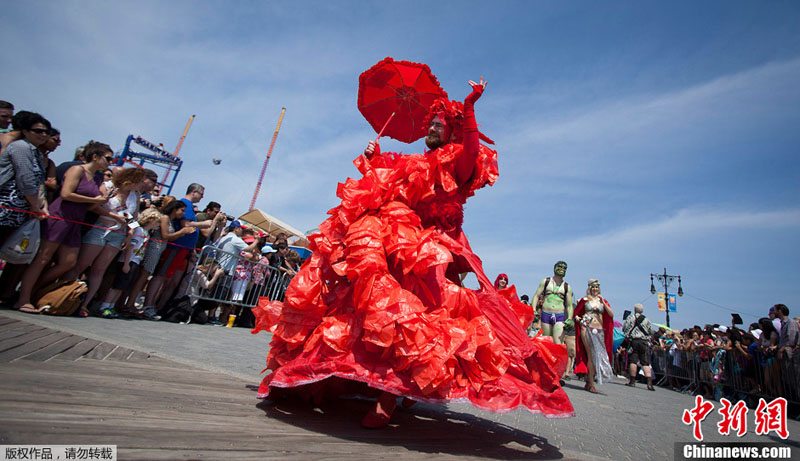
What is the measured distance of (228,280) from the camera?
7.29m

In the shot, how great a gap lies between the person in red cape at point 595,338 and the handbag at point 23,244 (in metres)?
7.54

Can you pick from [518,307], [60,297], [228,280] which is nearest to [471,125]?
[518,307]

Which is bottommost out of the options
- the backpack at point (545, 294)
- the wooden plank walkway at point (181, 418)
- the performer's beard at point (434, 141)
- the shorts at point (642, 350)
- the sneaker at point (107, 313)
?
the sneaker at point (107, 313)

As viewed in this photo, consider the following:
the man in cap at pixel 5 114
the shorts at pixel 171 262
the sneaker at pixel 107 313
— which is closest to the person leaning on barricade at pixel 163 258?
the shorts at pixel 171 262

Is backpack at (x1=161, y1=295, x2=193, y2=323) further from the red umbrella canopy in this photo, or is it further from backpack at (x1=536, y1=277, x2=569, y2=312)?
backpack at (x1=536, y1=277, x2=569, y2=312)

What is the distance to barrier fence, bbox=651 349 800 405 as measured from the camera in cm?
737

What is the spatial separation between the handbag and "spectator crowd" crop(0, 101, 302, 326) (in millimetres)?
55

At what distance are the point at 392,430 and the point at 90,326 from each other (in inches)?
147

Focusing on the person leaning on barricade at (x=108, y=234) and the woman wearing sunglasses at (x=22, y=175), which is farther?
the person leaning on barricade at (x=108, y=234)

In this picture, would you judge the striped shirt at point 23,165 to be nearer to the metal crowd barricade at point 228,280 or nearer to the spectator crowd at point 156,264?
the spectator crowd at point 156,264

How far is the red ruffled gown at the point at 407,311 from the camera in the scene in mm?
1870

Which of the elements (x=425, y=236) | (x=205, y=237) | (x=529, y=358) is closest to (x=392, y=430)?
(x=529, y=358)

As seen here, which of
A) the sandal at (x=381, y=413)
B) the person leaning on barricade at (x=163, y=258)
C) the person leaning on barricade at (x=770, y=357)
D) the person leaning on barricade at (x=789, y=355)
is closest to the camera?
the sandal at (x=381, y=413)

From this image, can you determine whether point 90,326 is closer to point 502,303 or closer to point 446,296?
point 446,296
